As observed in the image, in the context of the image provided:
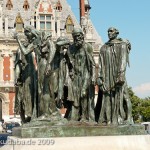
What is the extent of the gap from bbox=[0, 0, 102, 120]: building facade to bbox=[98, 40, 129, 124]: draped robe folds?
107 feet

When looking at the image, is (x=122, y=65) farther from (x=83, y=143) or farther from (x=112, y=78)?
Answer: (x=83, y=143)

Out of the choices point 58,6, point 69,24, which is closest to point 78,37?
point 69,24

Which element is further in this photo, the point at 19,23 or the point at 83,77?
the point at 19,23

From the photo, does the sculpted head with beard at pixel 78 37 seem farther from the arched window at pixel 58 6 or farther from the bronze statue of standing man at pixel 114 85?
the arched window at pixel 58 6

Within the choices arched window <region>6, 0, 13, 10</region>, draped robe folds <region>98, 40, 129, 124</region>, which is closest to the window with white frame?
arched window <region>6, 0, 13, 10</region>

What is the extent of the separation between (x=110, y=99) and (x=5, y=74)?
3363 centimetres

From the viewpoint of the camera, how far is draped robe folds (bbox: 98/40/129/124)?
9.19 meters

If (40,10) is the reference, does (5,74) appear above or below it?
below

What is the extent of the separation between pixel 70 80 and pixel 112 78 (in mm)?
912

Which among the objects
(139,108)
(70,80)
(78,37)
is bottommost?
(70,80)

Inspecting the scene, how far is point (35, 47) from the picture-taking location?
9180 millimetres

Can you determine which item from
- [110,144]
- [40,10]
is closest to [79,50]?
[110,144]

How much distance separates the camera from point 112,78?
930 cm

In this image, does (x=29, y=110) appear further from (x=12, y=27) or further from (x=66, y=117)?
(x=12, y=27)
